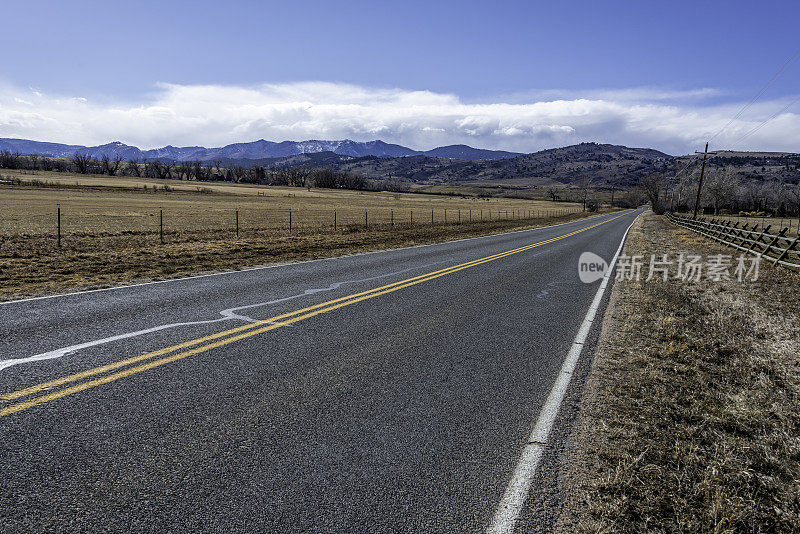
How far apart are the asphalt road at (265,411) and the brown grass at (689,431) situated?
1.62 feet

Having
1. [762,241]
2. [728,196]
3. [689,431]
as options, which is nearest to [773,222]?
[728,196]

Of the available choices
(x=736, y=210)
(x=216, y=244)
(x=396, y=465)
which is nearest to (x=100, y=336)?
(x=396, y=465)

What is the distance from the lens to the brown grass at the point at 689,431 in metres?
2.89

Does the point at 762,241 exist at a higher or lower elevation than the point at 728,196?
lower

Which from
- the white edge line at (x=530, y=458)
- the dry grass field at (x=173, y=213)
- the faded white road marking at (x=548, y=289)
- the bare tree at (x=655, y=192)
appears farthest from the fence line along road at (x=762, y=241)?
the bare tree at (x=655, y=192)

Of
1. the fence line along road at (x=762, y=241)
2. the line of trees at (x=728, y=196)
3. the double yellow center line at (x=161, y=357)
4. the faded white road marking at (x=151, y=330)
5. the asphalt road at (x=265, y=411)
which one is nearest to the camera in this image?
the asphalt road at (x=265, y=411)

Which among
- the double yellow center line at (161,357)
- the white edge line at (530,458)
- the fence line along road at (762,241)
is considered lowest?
the white edge line at (530,458)

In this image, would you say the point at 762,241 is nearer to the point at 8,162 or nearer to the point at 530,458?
the point at 530,458

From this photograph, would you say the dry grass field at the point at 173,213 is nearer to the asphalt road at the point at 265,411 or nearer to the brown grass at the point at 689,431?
the asphalt road at the point at 265,411

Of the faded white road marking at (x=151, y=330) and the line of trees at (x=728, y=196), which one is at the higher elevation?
the line of trees at (x=728, y=196)

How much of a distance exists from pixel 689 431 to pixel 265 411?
377 cm

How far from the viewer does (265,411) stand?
4109 mm

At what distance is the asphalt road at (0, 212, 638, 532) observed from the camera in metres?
Answer: 2.87

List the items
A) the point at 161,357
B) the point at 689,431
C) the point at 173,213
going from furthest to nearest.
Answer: the point at 173,213, the point at 161,357, the point at 689,431
